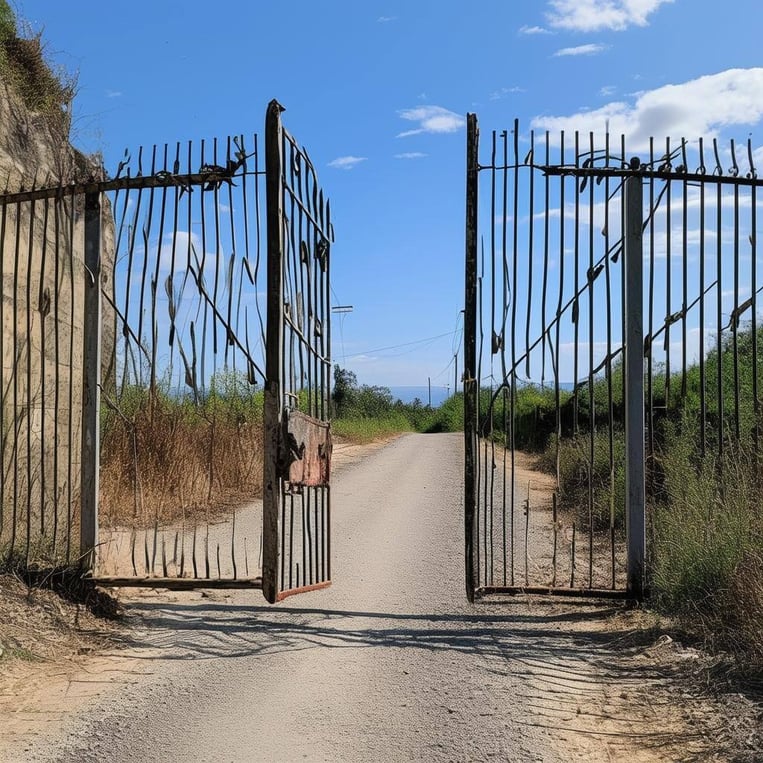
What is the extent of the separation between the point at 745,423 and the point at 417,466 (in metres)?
10.0

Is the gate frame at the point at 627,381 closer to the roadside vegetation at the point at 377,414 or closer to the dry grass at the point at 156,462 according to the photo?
the dry grass at the point at 156,462

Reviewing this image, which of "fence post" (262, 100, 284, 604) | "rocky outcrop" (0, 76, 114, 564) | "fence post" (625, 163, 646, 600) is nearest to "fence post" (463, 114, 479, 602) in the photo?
"fence post" (625, 163, 646, 600)

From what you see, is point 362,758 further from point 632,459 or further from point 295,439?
point 632,459

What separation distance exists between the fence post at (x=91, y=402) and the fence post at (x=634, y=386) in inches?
151

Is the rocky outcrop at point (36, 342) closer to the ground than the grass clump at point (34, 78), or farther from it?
closer to the ground

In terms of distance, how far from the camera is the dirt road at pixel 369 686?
12.0ft

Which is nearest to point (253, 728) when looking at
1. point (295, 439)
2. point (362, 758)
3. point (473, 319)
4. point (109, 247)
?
point (362, 758)

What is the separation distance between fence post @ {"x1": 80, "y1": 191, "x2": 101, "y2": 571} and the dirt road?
2.14ft

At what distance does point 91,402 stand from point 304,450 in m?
1.61

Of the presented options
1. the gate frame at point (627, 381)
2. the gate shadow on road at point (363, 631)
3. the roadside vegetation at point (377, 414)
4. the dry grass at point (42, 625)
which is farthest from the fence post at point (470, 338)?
the roadside vegetation at point (377, 414)

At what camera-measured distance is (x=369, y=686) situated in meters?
4.46

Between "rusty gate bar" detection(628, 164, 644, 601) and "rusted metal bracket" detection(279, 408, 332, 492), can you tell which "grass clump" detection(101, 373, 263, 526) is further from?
"rusty gate bar" detection(628, 164, 644, 601)

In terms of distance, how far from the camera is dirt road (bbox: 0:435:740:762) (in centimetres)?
366

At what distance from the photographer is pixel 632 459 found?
5.80m
